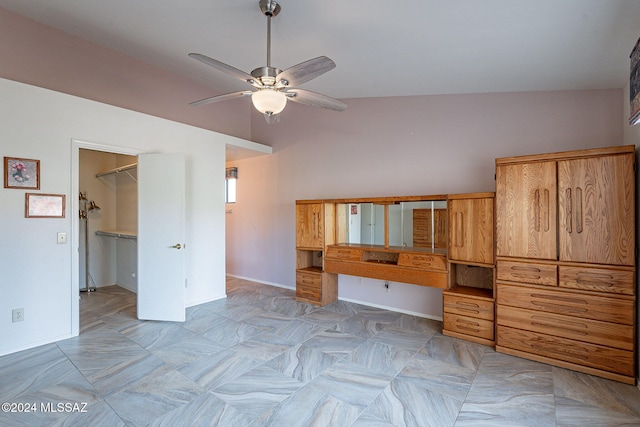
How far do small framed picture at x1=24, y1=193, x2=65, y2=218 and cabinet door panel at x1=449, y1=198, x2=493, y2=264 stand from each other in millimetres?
4265

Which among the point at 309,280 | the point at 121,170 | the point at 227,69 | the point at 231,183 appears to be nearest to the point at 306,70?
the point at 227,69

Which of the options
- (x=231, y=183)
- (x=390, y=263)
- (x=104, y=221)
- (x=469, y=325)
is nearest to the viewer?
(x=469, y=325)

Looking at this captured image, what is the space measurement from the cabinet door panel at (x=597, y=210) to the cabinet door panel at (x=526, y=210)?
0.26 feet

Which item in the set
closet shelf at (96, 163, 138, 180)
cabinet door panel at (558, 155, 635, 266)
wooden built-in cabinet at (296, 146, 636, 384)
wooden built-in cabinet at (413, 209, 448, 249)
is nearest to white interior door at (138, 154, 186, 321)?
closet shelf at (96, 163, 138, 180)

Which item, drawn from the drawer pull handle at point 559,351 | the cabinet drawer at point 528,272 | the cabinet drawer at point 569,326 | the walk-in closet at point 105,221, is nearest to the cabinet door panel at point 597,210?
the cabinet drawer at point 528,272

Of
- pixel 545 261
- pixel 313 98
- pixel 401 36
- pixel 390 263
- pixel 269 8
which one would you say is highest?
pixel 269 8

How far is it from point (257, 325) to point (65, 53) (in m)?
3.98

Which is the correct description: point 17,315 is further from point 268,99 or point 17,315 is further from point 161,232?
point 268,99

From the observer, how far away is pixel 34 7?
3.04m

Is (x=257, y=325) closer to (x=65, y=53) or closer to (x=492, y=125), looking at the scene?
(x=492, y=125)

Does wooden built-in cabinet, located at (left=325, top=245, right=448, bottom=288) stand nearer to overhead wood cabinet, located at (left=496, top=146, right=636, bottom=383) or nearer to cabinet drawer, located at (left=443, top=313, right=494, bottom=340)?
cabinet drawer, located at (left=443, top=313, right=494, bottom=340)

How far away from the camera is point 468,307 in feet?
10.6

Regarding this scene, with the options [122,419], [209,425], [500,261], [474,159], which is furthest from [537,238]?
[122,419]

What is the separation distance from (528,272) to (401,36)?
247cm
